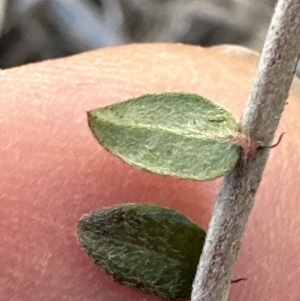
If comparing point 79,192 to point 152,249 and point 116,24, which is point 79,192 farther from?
point 116,24

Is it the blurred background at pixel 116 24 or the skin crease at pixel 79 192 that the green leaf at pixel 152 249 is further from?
the blurred background at pixel 116 24

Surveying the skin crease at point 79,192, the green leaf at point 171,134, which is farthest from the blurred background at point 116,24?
the green leaf at point 171,134

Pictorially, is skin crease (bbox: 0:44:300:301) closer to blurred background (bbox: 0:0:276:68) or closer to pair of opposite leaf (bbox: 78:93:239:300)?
pair of opposite leaf (bbox: 78:93:239:300)

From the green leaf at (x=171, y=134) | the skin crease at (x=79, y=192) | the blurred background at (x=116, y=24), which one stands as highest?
the green leaf at (x=171, y=134)

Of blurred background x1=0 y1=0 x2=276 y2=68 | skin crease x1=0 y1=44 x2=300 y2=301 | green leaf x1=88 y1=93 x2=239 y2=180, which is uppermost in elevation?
green leaf x1=88 y1=93 x2=239 y2=180

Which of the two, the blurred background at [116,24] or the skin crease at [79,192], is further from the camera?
the blurred background at [116,24]

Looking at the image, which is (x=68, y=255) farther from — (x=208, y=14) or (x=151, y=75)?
(x=208, y=14)

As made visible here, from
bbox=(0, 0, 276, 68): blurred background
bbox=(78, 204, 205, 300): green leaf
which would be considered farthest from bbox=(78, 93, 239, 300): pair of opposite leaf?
bbox=(0, 0, 276, 68): blurred background
